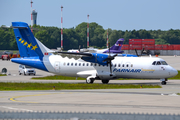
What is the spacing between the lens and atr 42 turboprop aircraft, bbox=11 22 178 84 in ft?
122

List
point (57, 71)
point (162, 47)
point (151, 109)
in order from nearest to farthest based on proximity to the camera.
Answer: point (151, 109), point (57, 71), point (162, 47)

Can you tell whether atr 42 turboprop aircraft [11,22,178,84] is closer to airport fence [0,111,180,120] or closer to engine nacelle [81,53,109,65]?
engine nacelle [81,53,109,65]

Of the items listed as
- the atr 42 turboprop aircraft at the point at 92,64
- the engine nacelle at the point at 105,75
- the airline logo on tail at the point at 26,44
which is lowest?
the engine nacelle at the point at 105,75

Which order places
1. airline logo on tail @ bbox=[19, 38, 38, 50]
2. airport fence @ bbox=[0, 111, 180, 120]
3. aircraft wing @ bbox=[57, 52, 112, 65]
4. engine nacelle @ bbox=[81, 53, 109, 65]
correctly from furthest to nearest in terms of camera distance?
airline logo on tail @ bbox=[19, 38, 38, 50], engine nacelle @ bbox=[81, 53, 109, 65], aircraft wing @ bbox=[57, 52, 112, 65], airport fence @ bbox=[0, 111, 180, 120]

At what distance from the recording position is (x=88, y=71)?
38.9m

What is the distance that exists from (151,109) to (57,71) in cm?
2341

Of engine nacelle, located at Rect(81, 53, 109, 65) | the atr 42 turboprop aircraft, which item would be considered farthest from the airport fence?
engine nacelle, located at Rect(81, 53, 109, 65)

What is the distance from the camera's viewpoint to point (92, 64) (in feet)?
127

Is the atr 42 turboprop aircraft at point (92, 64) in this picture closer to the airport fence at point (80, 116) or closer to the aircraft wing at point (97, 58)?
the aircraft wing at point (97, 58)

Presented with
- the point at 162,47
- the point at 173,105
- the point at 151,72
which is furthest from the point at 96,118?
the point at 162,47

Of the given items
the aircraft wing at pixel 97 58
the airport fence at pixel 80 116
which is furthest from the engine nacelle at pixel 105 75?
the airport fence at pixel 80 116

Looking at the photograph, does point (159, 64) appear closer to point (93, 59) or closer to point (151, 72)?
point (151, 72)

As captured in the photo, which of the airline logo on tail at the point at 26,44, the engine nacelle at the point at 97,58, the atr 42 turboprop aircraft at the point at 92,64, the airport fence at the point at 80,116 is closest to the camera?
the airport fence at the point at 80,116

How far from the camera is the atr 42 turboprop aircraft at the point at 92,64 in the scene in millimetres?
37188
